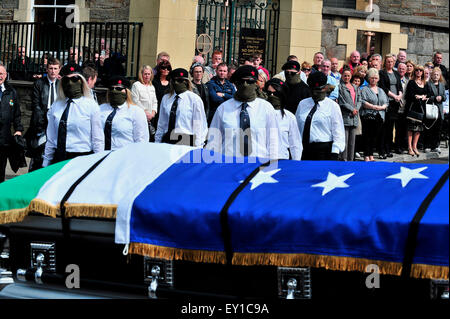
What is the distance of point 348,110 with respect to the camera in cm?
1417

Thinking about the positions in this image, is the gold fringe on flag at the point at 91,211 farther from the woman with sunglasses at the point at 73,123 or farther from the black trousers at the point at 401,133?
the black trousers at the point at 401,133

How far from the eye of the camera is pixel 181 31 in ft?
53.9

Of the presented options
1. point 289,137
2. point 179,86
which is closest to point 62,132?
point 179,86

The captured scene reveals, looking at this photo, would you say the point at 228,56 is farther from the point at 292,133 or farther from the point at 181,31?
the point at 292,133

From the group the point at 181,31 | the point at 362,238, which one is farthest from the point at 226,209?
the point at 181,31

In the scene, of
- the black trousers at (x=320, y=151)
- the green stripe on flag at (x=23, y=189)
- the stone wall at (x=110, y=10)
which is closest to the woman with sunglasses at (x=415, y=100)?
the stone wall at (x=110, y=10)

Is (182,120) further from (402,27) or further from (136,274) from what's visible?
(402,27)

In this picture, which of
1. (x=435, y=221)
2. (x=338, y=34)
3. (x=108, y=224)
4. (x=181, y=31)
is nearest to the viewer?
(x=435, y=221)

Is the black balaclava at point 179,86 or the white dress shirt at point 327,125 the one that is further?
the black balaclava at point 179,86

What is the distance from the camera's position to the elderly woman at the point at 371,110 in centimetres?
1488

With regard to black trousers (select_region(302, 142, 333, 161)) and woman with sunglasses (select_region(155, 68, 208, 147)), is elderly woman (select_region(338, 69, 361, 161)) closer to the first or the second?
black trousers (select_region(302, 142, 333, 161))

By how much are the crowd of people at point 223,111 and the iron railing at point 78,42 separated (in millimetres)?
2214

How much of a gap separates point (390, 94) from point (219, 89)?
4163 millimetres

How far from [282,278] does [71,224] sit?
160cm
